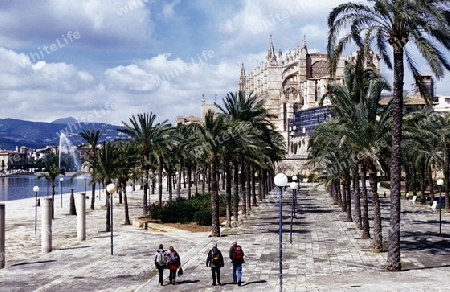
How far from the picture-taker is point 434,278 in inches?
651

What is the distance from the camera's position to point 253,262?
2005cm

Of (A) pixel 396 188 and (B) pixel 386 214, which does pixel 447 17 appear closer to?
(A) pixel 396 188

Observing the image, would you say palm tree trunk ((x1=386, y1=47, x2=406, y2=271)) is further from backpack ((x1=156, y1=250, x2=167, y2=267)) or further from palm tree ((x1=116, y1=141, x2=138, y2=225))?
palm tree ((x1=116, y1=141, x2=138, y2=225))

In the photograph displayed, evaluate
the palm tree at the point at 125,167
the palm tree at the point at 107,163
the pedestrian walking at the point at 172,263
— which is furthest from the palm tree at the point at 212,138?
the pedestrian walking at the point at 172,263

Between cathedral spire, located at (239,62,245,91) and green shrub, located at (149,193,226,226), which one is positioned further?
cathedral spire, located at (239,62,245,91)

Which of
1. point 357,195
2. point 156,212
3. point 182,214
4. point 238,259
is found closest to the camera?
point 238,259

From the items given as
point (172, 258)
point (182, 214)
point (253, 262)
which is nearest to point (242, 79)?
point (182, 214)

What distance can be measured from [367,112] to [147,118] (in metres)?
19.9

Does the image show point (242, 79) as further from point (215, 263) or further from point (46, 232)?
point (215, 263)

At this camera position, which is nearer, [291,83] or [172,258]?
[172,258]

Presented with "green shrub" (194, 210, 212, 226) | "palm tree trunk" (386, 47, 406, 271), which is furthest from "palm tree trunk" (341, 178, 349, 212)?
"palm tree trunk" (386, 47, 406, 271)

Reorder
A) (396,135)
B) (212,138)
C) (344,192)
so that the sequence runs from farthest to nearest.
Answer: (344,192) → (212,138) → (396,135)

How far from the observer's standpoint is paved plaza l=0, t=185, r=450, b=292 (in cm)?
1633

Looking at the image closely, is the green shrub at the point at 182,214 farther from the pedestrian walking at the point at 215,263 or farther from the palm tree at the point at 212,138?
the pedestrian walking at the point at 215,263
